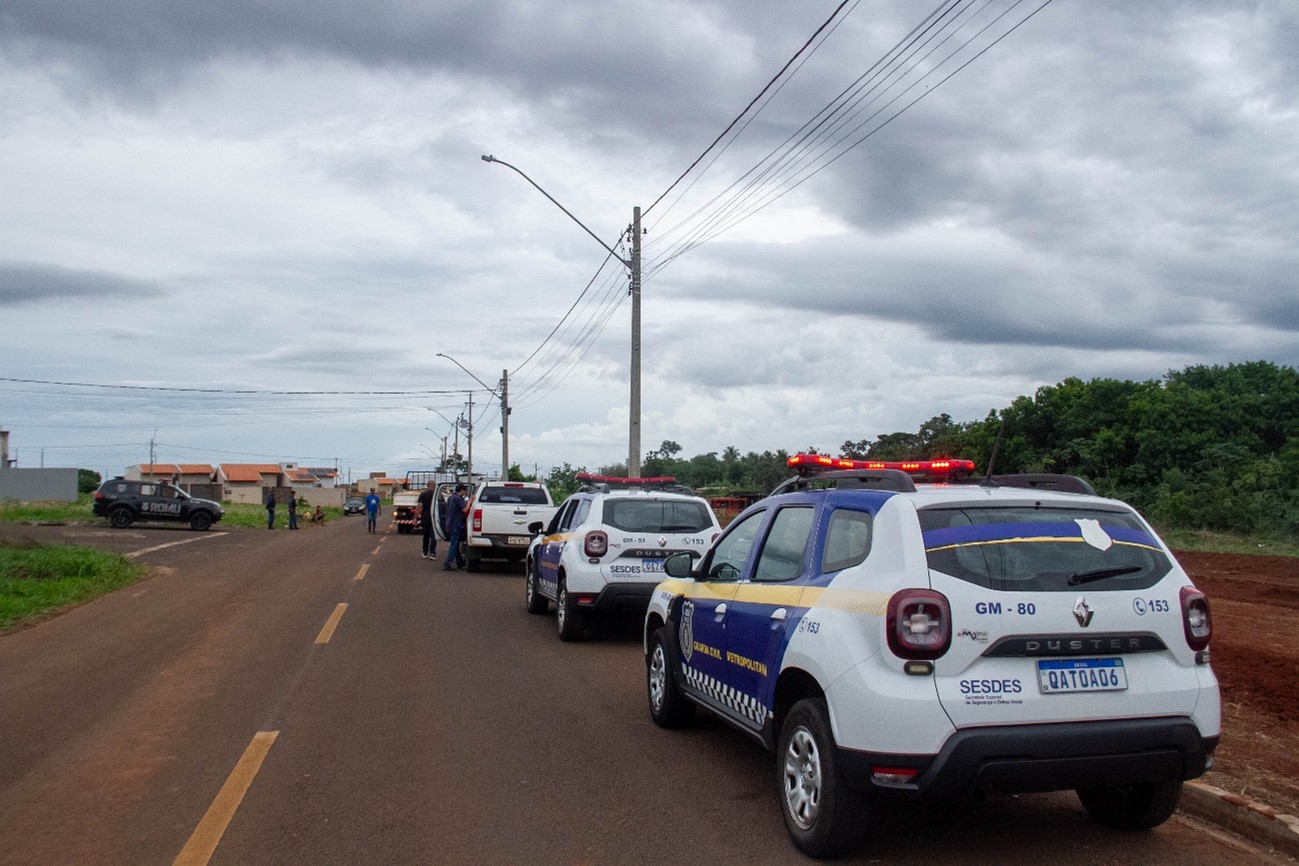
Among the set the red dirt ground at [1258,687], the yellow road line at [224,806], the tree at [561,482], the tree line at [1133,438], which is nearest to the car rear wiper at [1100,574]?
the red dirt ground at [1258,687]

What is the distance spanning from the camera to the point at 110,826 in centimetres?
536

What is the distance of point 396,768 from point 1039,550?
155 inches

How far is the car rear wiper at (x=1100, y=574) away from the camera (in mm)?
4781

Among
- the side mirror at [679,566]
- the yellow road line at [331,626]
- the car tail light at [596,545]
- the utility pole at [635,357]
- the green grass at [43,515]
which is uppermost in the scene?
the utility pole at [635,357]

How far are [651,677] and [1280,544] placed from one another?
74.0 feet

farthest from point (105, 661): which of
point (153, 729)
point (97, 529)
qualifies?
point (97, 529)

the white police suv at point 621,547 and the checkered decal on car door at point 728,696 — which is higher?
the white police suv at point 621,547

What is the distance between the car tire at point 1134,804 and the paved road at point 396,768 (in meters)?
0.09

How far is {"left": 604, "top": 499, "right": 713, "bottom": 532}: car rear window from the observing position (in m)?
11.7

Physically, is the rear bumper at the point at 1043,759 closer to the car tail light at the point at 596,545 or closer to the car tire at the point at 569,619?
the car tail light at the point at 596,545

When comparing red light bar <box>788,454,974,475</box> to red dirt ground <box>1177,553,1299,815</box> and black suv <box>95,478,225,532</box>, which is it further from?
black suv <box>95,478,225,532</box>

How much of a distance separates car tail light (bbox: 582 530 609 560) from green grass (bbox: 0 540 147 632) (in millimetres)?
7245

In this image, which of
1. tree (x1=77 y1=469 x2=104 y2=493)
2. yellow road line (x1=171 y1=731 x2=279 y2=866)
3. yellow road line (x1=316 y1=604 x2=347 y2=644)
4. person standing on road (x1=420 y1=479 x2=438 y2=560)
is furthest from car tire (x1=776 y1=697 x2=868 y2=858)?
tree (x1=77 y1=469 x2=104 y2=493)

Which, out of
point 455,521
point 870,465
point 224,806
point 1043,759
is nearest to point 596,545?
point 870,465
